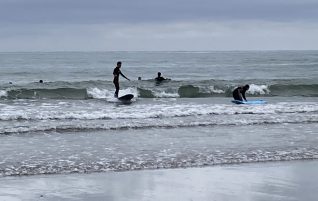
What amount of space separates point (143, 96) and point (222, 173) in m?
20.4

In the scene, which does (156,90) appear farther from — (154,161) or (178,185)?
(178,185)

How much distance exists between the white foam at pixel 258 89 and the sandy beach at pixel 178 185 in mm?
23015

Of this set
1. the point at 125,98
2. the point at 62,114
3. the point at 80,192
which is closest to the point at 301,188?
the point at 80,192

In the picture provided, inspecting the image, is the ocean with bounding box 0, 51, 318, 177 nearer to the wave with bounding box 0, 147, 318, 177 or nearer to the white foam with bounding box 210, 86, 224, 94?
the wave with bounding box 0, 147, 318, 177

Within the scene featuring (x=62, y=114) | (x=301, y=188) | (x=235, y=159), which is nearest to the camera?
(x=301, y=188)

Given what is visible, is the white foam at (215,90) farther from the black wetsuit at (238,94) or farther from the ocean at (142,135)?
the ocean at (142,135)

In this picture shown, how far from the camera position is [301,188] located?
29.8 ft

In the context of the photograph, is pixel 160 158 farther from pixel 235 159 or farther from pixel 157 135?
pixel 157 135

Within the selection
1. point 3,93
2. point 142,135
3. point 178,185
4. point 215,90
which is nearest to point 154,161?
point 178,185

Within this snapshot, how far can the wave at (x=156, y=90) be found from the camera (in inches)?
1186

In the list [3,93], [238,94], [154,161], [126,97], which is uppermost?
[238,94]

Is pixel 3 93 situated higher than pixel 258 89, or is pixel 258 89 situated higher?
pixel 258 89

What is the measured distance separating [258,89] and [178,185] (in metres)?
25.7

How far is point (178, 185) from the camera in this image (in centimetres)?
932
